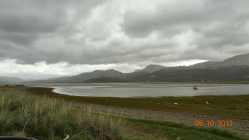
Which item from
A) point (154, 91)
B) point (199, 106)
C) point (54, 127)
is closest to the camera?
point (54, 127)

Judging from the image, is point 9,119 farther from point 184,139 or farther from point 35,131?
point 184,139

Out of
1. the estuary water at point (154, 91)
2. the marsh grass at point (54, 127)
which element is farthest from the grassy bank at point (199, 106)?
the estuary water at point (154, 91)

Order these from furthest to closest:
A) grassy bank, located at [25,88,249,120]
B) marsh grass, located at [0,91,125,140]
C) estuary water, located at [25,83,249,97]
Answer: estuary water, located at [25,83,249,97], grassy bank, located at [25,88,249,120], marsh grass, located at [0,91,125,140]

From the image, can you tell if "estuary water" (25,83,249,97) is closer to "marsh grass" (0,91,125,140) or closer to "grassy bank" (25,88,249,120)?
"grassy bank" (25,88,249,120)

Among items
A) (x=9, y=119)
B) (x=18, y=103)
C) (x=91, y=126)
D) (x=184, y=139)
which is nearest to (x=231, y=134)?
(x=184, y=139)

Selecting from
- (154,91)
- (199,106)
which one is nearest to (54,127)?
(199,106)

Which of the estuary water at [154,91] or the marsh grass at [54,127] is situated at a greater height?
the marsh grass at [54,127]

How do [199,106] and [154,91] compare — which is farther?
[154,91]

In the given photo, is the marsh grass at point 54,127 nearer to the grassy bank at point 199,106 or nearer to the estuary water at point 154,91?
the grassy bank at point 199,106

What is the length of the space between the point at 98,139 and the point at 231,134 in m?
9.54

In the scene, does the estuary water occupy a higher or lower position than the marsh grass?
lower

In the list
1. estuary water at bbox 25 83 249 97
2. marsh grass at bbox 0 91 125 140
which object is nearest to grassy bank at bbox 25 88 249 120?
marsh grass at bbox 0 91 125 140

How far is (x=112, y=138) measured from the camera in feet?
17.6

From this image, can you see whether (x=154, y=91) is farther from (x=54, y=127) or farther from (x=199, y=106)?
(x=54, y=127)
